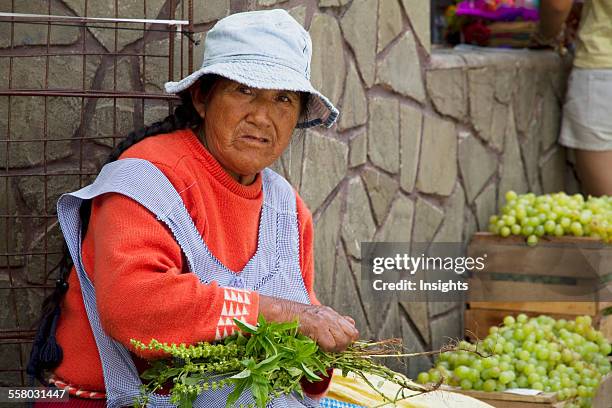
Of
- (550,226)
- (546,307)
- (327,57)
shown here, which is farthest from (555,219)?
(327,57)

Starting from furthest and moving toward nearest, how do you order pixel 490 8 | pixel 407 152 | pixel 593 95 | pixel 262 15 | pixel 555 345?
pixel 490 8 < pixel 593 95 < pixel 407 152 < pixel 555 345 < pixel 262 15

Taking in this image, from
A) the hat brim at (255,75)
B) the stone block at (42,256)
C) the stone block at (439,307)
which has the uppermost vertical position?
the hat brim at (255,75)

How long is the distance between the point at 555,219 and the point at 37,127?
2710mm

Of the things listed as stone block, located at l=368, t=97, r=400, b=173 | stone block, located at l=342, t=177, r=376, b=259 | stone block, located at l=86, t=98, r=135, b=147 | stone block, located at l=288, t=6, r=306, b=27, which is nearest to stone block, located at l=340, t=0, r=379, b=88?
stone block, located at l=368, t=97, r=400, b=173

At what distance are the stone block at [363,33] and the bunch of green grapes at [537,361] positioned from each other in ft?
3.95

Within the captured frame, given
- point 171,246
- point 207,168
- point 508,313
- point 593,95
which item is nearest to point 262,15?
point 207,168

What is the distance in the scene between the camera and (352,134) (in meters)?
4.36

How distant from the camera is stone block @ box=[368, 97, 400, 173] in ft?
14.9

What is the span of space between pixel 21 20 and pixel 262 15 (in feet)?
2.83

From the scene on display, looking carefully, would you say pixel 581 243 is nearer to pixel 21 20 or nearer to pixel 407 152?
pixel 407 152

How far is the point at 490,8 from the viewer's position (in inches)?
255

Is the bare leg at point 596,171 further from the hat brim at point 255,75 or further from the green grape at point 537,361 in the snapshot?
the hat brim at point 255,75

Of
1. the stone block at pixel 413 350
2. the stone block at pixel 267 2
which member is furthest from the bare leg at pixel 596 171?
the stone block at pixel 267 2

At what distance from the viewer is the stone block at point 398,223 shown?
184 inches
